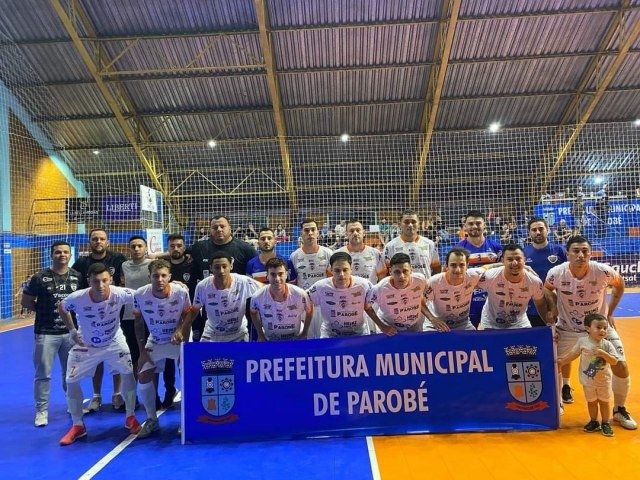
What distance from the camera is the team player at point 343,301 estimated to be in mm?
4801

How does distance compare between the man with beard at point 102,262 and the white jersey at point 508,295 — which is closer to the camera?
the white jersey at point 508,295

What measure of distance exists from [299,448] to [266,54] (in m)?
12.7

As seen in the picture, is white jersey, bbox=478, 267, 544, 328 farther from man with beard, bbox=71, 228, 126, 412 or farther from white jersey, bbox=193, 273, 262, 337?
man with beard, bbox=71, 228, 126, 412

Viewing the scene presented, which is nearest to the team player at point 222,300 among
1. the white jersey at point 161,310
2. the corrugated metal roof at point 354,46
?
the white jersey at point 161,310

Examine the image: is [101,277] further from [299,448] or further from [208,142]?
[208,142]

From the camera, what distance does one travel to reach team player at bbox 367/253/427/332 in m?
4.89

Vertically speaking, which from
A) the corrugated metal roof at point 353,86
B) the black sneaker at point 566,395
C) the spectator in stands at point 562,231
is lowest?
the black sneaker at point 566,395

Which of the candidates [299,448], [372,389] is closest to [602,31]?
[372,389]

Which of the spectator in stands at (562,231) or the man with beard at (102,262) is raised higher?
the spectator in stands at (562,231)

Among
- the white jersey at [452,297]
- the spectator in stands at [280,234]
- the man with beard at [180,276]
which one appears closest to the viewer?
the white jersey at [452,297]

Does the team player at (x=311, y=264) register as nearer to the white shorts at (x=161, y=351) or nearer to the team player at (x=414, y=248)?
the team player at (x=414, y=248)

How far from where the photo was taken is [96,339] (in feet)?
16.0

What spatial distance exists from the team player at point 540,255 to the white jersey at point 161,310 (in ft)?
14.5

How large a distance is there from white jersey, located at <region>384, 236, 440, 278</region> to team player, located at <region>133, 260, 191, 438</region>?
296cm
